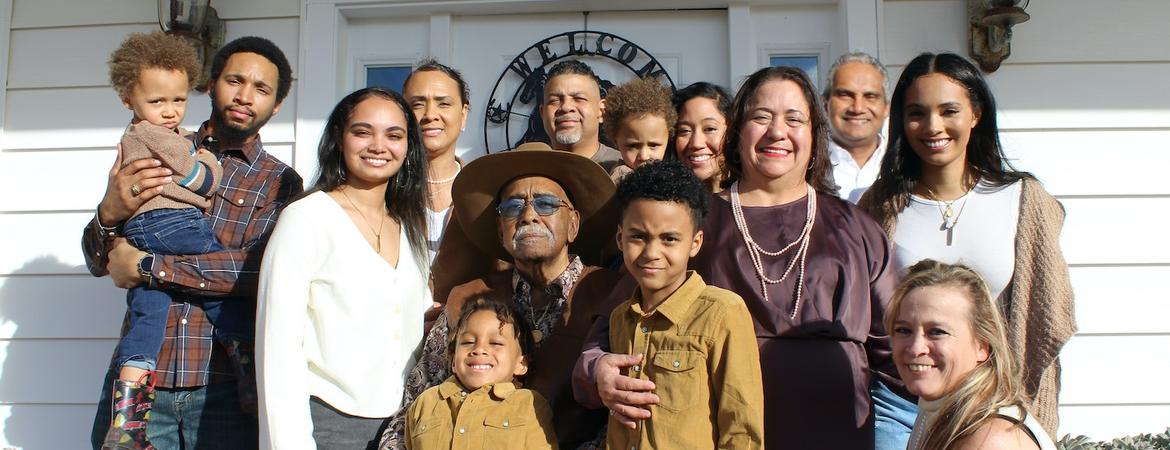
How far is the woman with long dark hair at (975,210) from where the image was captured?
258 cm

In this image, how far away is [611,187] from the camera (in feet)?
9.32

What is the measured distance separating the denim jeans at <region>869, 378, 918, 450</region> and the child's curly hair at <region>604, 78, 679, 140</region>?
1296mm

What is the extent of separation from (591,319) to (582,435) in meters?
0.33

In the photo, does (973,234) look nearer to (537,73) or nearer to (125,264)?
(537,73)

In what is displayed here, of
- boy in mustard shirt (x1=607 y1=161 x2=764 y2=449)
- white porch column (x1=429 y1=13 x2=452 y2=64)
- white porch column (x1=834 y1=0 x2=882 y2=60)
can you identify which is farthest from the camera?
white porch column (x1=429 y1=13 x2=452 y2=64)

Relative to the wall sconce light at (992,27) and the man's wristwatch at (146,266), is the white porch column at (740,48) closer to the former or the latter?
the wall sconce light at (992,27)

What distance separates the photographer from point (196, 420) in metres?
2.82

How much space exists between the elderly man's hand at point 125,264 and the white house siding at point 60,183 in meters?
1.50

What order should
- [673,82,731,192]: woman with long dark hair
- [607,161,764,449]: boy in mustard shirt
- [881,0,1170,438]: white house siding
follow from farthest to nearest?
[881,0,1170,438]: white house siding
[673,82,731,192]: woman with long dark hair
[607,161,764,449]: boy in mustard shirt

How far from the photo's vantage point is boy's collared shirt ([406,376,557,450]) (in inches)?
95.2

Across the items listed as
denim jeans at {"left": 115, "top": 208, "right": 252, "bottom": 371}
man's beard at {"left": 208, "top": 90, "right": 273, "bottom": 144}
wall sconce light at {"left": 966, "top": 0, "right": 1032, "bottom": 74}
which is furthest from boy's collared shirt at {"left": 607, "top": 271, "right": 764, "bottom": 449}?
wall sconce light at {"left": 966, "top": 0, "right": 1032, "bottom": 74}

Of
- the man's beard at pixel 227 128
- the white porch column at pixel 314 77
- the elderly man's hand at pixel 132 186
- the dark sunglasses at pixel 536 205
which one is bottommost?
the dark sunglasses at pixel 536 205

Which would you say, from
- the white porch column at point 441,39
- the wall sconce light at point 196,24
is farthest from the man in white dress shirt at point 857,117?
the wall sconce light at point 196,24

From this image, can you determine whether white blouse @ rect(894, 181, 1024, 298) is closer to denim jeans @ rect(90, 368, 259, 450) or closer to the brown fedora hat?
the brown fedora hat
